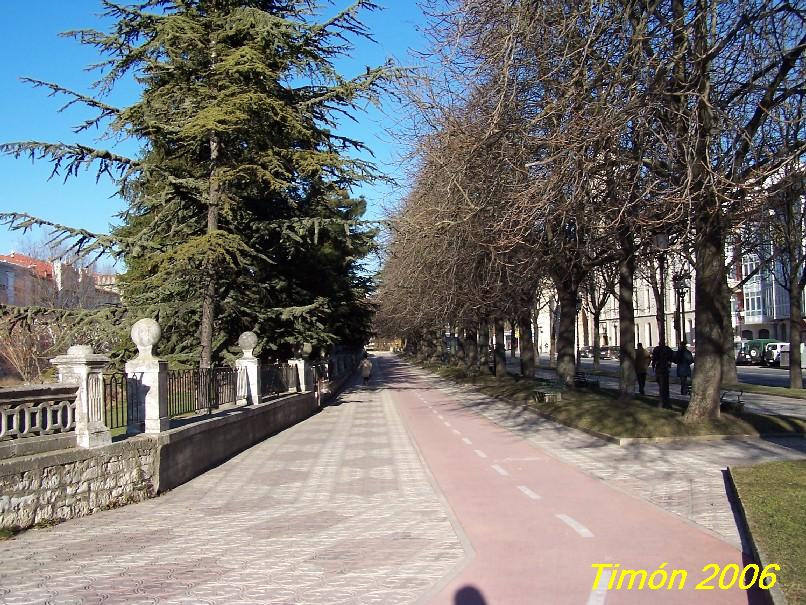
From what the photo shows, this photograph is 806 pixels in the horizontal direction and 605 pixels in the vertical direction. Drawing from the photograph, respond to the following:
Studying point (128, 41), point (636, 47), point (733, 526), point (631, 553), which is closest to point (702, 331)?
point (636, 47)

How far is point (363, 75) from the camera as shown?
25.5 meters

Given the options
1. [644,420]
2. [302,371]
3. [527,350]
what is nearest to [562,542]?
[644,420]

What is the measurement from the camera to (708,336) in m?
16.0

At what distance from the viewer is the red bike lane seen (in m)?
5.98

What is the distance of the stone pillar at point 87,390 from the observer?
397 inches

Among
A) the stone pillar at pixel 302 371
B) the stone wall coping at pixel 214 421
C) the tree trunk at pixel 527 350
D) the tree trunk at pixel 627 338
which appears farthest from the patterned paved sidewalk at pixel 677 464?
the tree trunk at pixel 527 350

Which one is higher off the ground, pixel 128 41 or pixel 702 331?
pixel 128 41

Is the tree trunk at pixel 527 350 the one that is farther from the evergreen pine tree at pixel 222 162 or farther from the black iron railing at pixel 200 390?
the black iron railing at pixel 200 390

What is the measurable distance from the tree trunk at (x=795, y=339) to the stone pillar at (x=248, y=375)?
2065 centimetres

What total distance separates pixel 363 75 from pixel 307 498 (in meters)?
17.8

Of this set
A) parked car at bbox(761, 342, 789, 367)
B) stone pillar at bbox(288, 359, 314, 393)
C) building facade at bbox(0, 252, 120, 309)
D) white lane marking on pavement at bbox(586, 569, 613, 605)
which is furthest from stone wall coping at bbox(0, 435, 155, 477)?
parked car at bbox(761, 342, 789, 367)

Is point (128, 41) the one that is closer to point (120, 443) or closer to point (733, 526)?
point (120, 443)

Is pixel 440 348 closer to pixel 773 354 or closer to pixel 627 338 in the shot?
pixel 773 354

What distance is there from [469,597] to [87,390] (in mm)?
6382
